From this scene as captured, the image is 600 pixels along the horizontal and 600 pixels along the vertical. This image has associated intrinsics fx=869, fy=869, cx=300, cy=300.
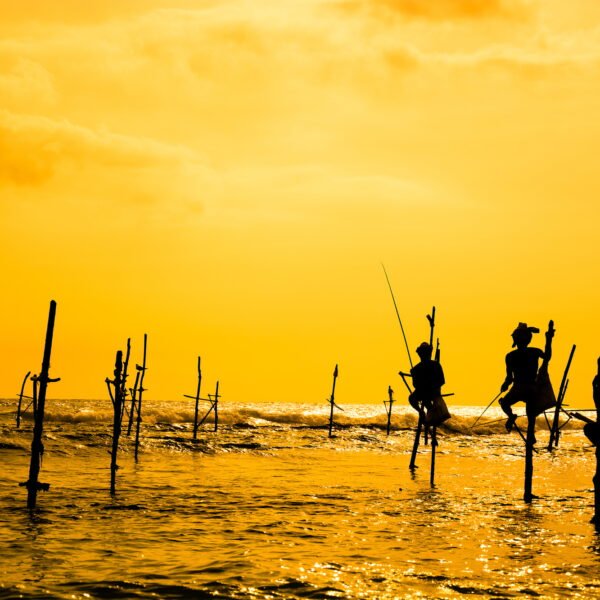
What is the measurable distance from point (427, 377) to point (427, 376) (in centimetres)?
3

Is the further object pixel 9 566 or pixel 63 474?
pixel 63 474

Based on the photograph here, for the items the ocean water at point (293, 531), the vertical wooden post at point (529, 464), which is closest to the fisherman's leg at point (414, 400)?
the ocean water at point (293, 531)

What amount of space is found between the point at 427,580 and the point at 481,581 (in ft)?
2.38

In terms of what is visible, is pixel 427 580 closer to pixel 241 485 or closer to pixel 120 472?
pixel 241 485

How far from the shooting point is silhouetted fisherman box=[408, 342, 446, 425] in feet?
73.8

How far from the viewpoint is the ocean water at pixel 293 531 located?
11.4 meters

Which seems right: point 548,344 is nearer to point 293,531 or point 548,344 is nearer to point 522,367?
point 522,367

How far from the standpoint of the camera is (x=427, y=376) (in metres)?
22.6

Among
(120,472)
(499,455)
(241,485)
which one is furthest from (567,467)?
(120,472)

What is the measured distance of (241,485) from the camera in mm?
23375

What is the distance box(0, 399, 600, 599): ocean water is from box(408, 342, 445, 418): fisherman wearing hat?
2490 millimetres

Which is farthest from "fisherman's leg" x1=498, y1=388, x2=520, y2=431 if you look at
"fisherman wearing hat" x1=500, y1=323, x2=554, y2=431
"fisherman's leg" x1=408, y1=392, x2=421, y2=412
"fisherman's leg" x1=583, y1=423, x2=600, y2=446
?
"fisherman's leg" x1=408, y1=392, x2=421, y2=412

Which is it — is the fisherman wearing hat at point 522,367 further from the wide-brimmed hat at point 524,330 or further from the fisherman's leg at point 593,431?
the fisherman's leg at point 593,431

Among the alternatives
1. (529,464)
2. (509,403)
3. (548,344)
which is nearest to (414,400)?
(529,464)
